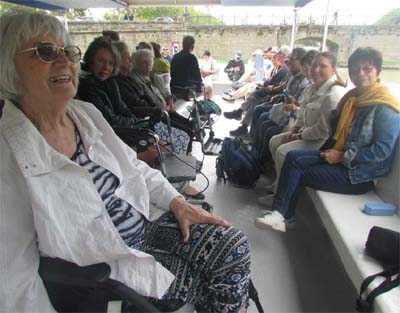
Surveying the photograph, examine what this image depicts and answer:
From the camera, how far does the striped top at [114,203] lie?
1084mm

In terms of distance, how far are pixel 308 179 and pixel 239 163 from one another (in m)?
0.93

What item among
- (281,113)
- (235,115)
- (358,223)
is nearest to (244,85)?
(235,115)

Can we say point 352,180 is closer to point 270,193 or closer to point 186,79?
point 270,193

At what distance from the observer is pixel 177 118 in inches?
123

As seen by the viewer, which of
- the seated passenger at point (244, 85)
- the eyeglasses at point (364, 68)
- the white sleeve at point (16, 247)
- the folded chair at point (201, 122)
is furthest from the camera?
the seated passenger at point (244, 85)

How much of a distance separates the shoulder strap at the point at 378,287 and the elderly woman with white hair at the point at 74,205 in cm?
45

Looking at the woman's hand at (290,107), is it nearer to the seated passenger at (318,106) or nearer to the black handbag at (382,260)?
the seated passenger at (318,106)

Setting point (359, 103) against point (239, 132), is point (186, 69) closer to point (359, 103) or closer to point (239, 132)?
point (239, 132)

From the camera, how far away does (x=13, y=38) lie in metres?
0.97

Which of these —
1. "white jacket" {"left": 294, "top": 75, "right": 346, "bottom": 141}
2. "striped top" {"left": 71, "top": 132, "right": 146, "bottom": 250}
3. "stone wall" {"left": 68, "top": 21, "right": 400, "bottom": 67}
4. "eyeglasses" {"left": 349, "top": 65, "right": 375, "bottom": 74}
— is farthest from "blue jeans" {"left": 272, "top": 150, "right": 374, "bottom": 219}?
"stone wall" {"left": 68, "top": 21, "right": 400, "bottom": 67}

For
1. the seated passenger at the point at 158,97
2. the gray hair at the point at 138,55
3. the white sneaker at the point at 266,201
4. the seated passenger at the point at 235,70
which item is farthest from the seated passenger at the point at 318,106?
the seated passenger at the point at 235,70

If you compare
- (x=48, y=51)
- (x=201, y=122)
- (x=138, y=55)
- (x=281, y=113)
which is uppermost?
(x=48, y=51)

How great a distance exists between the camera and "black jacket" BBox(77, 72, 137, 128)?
7.75 ft

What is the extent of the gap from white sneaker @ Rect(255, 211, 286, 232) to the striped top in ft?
3.43
